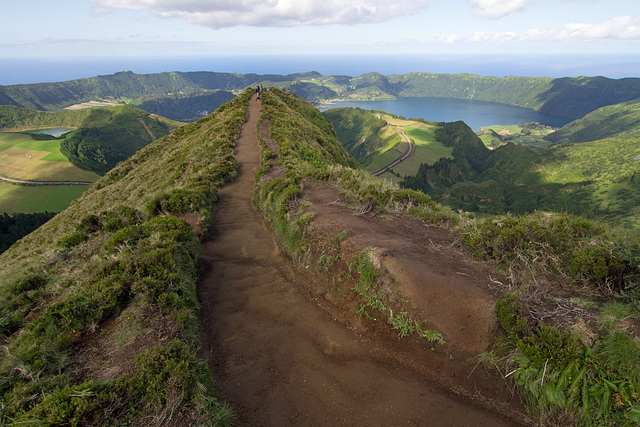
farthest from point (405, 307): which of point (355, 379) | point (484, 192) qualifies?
point (484, 192)

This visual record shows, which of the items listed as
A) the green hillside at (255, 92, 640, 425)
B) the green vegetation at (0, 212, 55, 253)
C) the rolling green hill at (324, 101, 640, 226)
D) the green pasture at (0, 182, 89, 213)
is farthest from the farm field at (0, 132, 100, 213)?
the rolling green hill at (324, 101, 640, 226)

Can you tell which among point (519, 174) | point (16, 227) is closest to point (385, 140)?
point (519, 174)

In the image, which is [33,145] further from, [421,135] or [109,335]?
[421,135]

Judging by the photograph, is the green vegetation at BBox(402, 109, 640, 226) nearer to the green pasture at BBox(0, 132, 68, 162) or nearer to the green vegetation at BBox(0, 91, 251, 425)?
the green vegetation at BBox(0, 91, 251, 425)

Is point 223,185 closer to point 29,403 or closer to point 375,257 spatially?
point 375,257

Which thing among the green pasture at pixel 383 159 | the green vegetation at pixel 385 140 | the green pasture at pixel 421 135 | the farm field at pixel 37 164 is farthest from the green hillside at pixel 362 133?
the farm field at pixel 37 164

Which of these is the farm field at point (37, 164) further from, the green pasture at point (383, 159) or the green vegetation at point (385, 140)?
the green vegetation at point (385, 140)
